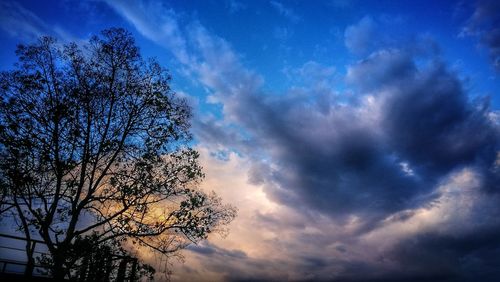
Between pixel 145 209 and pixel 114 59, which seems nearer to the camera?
pixel 145 209

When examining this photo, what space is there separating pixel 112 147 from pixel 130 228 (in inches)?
196

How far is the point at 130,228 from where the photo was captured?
1839 centimetres

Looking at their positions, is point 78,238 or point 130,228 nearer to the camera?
point 78,238

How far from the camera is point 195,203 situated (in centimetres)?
1942

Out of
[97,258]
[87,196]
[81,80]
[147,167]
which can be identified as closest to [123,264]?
[97,258]

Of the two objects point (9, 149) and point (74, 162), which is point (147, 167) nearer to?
point (74, 162)

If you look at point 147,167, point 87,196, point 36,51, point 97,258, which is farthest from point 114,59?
point 97,258

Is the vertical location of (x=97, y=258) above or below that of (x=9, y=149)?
below

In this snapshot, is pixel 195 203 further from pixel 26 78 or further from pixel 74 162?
pixel 26 78

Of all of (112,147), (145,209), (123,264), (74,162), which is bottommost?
(123,264)

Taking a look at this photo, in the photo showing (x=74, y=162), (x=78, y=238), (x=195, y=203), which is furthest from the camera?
(x=195, y=203)

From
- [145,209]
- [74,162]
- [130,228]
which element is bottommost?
[130,228]

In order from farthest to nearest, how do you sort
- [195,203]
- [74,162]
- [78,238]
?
[195,203] → [74,162] → [78,238]

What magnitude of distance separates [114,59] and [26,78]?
4.99 metres
